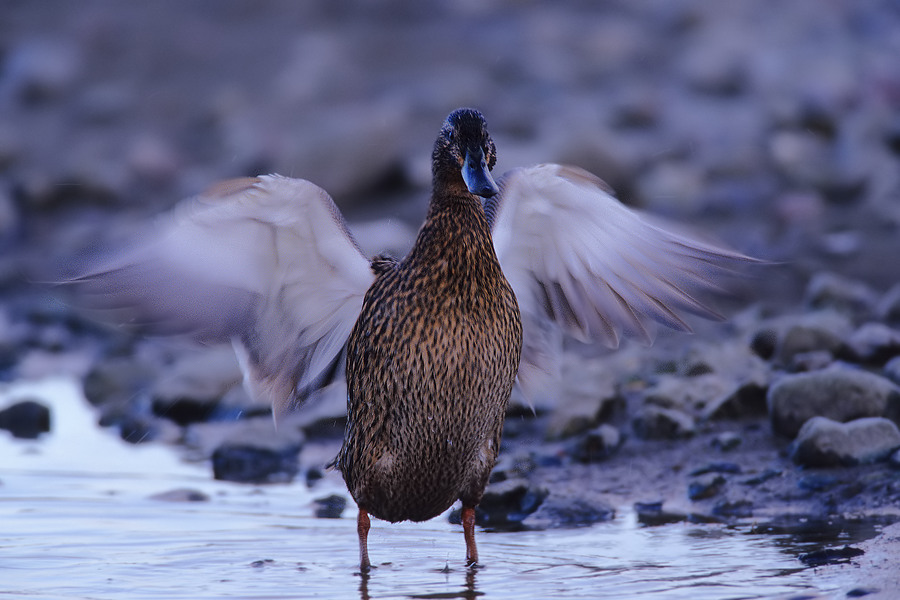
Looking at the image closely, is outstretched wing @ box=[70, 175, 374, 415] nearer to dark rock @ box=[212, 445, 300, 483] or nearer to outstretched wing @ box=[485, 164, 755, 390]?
outstretched wing @ box=[485, 164, 755, 390]

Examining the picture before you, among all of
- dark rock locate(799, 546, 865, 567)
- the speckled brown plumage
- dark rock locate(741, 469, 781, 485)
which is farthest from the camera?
dark rock locate(741, 469, 781, 485)

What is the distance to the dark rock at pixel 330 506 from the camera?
5809 mm

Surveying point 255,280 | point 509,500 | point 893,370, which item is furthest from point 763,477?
point 255,280

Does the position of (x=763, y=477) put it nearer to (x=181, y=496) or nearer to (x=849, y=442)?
(x=849, y=442)

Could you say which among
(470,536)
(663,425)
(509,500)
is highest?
(663,425)

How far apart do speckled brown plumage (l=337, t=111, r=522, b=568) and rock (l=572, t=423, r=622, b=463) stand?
5.20ft

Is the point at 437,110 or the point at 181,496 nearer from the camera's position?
the point at 181,496

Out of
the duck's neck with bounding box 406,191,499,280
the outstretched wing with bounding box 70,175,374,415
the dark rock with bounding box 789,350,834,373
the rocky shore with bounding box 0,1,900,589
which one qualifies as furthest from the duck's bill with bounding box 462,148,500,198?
the dark rock with bounding box 789,350,834,373

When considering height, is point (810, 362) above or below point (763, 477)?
above

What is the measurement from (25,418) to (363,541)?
3463 mm

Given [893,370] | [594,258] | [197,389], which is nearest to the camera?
[594,258]

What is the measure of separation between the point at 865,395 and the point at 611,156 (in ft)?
20.9

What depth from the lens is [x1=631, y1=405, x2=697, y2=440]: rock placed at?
21.0ft

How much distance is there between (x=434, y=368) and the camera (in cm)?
462
